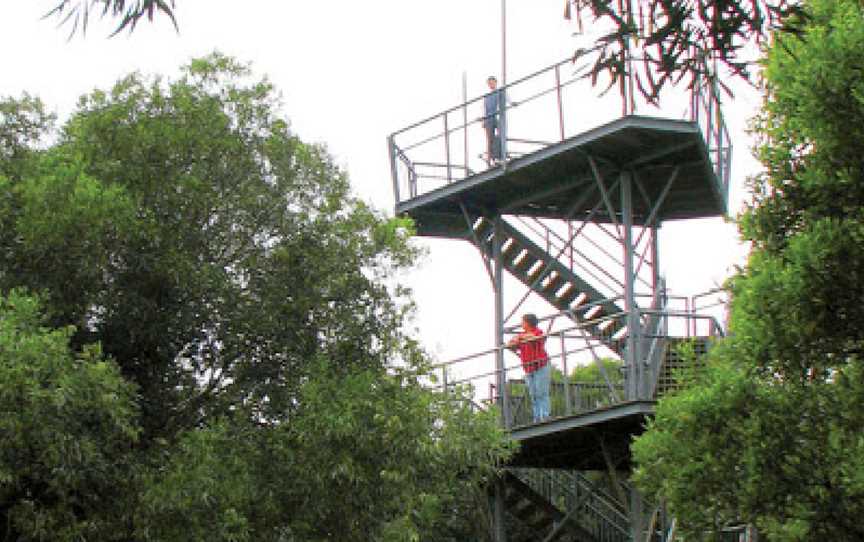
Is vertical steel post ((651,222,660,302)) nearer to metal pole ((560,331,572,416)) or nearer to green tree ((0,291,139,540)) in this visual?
metal pole ((560,331,572,416))

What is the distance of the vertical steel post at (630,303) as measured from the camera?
20.4 meters

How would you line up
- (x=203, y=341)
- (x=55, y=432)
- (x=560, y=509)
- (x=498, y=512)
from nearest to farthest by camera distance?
(x=55, y=432), (x=203, y=341), (x=498, y=512), (x=560, y=509)

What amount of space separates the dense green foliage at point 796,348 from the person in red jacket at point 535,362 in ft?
18.0

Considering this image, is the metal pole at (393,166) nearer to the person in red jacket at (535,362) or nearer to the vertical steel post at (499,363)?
the vertical steel post at (499,363)

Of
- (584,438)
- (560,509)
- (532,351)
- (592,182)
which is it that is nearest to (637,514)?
(584,438)

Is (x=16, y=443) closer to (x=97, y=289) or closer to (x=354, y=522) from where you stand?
(x=97, y=289)

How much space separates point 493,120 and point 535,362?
393cm

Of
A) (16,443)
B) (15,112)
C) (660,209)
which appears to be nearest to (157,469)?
(16,443)

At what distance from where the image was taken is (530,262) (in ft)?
79.3

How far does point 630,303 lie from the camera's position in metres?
21.0

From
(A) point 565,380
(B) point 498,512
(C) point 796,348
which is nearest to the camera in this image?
(C) point 796,348

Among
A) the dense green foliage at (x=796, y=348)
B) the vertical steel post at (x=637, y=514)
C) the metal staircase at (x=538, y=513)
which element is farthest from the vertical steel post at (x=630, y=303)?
the dense green foliage at (x=796, y=348)

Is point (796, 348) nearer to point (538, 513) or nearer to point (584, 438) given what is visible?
point (584, 438)

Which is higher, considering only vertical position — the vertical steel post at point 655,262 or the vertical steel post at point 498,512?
the vertical steel post at point 655,262
